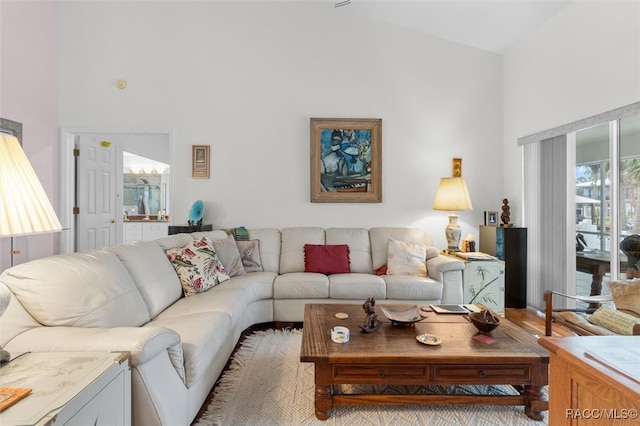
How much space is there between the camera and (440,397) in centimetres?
175

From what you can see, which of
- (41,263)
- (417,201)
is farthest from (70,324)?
(417,201)

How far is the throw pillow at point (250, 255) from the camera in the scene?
3.41 metres

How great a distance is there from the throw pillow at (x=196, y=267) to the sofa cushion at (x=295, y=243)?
80 centimetres

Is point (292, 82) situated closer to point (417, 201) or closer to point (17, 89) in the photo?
point (417, 201)

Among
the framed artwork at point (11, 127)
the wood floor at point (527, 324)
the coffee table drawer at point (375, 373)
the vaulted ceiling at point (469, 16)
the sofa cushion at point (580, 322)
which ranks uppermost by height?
the vaulted ceiling at point (469, 16)

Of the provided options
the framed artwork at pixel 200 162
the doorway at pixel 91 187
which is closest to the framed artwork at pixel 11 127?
the doorway at pixel 91 187

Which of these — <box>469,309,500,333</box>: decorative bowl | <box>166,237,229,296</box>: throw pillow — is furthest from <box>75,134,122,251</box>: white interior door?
<box>469,309,500,333</box>: decorative bowl

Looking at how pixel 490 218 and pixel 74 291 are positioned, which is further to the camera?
pixel 490 218

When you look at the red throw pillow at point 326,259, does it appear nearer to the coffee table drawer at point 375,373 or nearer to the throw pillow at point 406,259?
the throw pillow at point 406,259

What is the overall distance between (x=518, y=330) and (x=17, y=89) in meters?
4.99

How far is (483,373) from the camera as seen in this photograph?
1.72 m

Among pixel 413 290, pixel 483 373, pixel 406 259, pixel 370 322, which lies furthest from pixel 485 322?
pixel 406 259

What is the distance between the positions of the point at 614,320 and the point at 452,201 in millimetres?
1776

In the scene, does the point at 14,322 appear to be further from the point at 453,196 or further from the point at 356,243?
the point at 453,196
